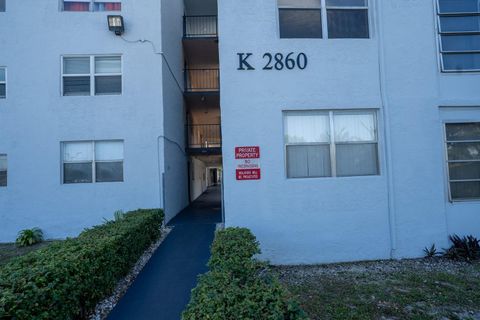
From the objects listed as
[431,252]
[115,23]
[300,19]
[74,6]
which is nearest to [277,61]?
[300,19]

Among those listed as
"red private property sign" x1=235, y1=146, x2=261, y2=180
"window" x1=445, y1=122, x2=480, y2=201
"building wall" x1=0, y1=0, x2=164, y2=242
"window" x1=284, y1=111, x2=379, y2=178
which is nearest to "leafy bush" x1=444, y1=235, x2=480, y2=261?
"window" x1=445, y1=122, x2=480, y2=201

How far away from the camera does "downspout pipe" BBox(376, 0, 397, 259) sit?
667 centimetres

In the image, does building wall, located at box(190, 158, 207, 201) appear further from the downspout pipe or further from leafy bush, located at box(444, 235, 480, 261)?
leafy bush, located at box(444, 235, 480, 261)

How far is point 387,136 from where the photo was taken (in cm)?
674

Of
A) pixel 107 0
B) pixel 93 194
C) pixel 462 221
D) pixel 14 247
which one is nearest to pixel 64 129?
pixel 93 194

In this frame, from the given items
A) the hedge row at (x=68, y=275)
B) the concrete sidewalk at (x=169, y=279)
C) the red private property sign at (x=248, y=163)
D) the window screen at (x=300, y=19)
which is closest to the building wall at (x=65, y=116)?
the concrete sidewalk at (x=169, y=279)

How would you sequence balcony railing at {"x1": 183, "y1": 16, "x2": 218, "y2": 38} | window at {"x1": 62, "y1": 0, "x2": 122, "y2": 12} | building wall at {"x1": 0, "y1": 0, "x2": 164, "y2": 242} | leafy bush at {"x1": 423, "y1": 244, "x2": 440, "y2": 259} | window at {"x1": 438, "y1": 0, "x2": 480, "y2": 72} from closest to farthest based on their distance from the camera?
leafy bush at {"x1": 423, "y1": 244, "x2": 440, "y2": 259}, window at {"x1": 438, "y1": 0, "x2": 480, "y2": 72}, building wall at {"x1": 0, "y1": 0, "x2": 164, "y2": 242}, window at {"x1": 62, "y1": 0, "x2": 122, "y2": 12}, balcony railing at {"x1": 183, "y1": 16, "x2": 218, "y2": 38}

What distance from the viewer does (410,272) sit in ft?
19.8

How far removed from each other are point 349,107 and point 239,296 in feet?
17.8

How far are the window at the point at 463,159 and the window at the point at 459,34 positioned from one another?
4.78 feet

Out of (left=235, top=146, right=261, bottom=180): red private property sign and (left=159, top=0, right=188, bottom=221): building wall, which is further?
(left=159, top=0, right=188, bottom=221): building wall

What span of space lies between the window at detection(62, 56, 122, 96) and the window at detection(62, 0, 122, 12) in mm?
1651

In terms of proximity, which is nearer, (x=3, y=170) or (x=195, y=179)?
(x=3, y=170)

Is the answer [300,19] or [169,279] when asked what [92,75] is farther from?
[169,279]
